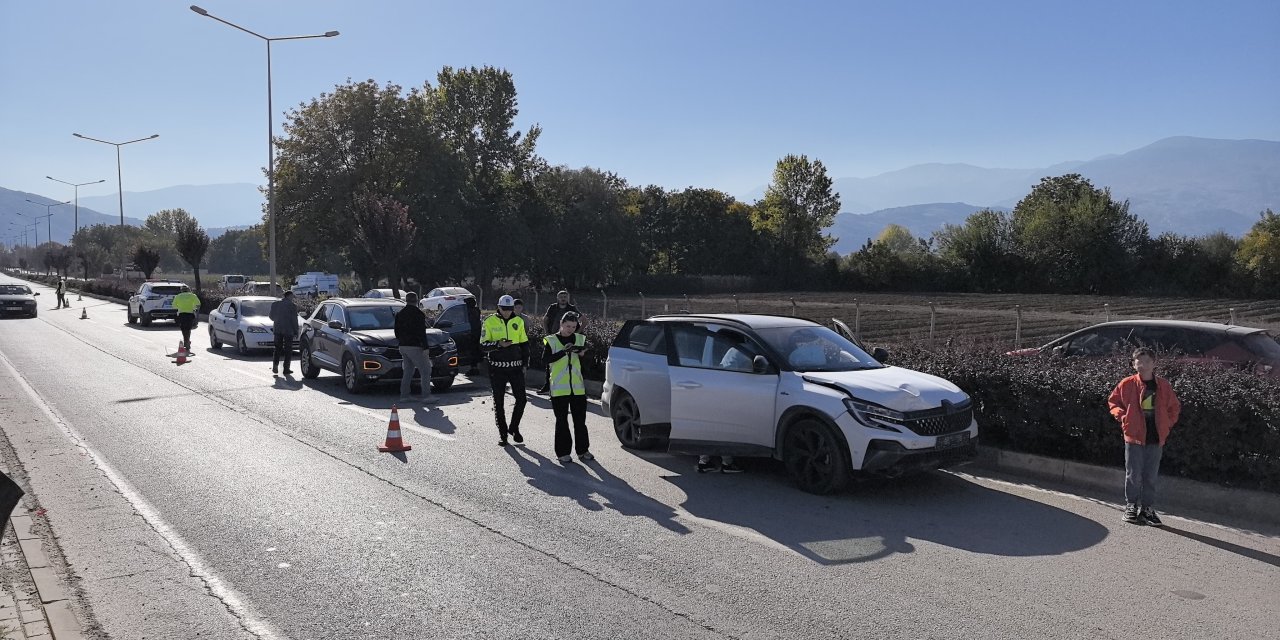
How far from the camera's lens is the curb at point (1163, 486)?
23.4 ft

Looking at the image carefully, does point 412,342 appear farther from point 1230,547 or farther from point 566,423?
point 1230,547

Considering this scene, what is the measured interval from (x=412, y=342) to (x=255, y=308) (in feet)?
36.2

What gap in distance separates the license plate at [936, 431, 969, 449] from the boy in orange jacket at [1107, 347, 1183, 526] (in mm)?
1240

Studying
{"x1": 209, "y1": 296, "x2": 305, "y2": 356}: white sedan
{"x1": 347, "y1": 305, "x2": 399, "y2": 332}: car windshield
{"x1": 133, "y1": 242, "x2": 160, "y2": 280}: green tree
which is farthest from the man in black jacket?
{"x1": 133, "y1": 242, "x2": 160, "y2": 280}: green tree

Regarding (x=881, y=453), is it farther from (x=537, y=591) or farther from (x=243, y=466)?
(x=243, y=466)

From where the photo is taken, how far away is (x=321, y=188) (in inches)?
2028

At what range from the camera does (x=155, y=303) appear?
1246 inches

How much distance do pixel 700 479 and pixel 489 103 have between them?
60034 millimetres

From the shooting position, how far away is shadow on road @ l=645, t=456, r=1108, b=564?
20.9 feet

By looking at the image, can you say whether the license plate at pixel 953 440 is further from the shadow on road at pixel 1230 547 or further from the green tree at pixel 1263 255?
the green tree at pixel 1263 255

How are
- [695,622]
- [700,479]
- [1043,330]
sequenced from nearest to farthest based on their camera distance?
[695,622]
[700,479]
[1043,330]

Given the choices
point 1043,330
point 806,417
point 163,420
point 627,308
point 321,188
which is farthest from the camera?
point 321,188

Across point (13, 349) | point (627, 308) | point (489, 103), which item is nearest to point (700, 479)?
point (13, 349)

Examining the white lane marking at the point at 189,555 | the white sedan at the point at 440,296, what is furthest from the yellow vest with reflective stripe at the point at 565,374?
the white sedan at the point at 440,296
